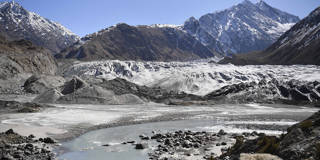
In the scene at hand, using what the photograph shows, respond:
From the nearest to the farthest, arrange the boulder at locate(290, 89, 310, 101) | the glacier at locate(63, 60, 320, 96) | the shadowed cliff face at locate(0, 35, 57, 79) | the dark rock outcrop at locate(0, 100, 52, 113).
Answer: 1. the dark rock outcrop at locate(0, 100, 52, 113)
2. the boulder at locate(290, 89, 310, 101)
3. the shadowed cliff face at locate(0, 35, 57, 79)
4. the glacier at locate(63, 60, 320, 96)

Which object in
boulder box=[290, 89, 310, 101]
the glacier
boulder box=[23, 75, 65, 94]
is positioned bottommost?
boulder box=[290, 89, 310, 101]

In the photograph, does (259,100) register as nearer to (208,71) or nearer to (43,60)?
(208,71)

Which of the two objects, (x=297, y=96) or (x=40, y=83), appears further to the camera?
(x=40, y=83)

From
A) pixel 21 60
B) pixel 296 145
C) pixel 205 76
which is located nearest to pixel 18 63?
pixel 21 60

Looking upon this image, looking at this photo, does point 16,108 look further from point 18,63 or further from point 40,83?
point 18,63

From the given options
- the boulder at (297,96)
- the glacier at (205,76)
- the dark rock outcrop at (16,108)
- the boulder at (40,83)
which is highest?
the glacier at (205,76)

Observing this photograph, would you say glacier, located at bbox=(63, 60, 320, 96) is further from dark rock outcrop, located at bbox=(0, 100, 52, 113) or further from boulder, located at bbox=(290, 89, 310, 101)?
dark rock outcrop, located at bbox=(0, 100, 52, 113)

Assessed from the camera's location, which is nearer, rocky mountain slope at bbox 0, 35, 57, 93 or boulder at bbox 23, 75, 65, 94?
boulder at bbox 23, 75, 65, 94

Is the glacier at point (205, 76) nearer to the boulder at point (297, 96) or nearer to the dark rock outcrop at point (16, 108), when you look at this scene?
the boulder at point (297, 96)

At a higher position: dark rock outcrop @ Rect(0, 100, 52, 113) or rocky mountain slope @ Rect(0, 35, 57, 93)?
rocky mountain slope @ Rect(0, 35, 57, 93)

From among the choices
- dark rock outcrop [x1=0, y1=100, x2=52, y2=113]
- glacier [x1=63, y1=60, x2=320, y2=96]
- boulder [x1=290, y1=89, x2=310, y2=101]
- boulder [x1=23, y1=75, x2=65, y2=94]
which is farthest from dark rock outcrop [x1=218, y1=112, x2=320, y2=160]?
glacier [x1=63, y1=60, x2=320, y2=96]

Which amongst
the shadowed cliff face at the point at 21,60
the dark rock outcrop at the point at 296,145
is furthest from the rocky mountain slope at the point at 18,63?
the dark rock outcrop at the point at 296,145

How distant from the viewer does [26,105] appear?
6197 centimetres

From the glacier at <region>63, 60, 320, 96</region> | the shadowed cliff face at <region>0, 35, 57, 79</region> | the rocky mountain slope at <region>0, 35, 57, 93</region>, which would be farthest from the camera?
the glacier at <region>63, 60, 320, 96</region>
